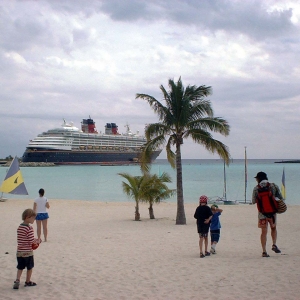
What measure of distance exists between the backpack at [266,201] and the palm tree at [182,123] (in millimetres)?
6472

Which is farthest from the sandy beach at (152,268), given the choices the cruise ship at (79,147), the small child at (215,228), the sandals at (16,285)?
the cruise ship at (79,147)

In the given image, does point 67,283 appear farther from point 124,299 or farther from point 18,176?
point 18,176

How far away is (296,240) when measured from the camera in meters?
9.21

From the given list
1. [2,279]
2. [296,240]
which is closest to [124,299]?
[2,279]

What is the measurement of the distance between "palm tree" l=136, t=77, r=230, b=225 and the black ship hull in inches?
3082

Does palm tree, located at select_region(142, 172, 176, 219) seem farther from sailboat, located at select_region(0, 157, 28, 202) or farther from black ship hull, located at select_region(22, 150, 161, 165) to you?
black ship hull, located at select_region(22, 150, 161, 165)

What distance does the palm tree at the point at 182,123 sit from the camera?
1286 cm

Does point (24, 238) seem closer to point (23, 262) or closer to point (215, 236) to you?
point (23, 262)

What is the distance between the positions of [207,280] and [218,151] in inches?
309

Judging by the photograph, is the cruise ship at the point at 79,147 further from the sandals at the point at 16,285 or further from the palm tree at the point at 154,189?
the sandals at the point at 16,285

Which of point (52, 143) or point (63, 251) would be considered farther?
point (52, 143)

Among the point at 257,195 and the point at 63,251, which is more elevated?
the point at 257,195

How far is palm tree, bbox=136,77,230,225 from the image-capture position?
12859 millimetres

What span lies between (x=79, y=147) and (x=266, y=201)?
295 ft
